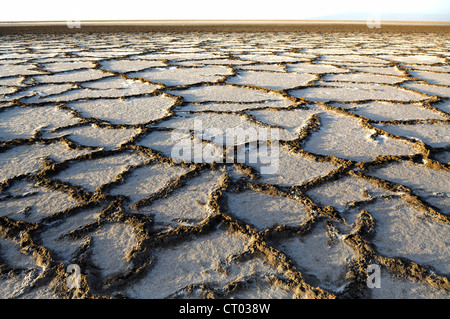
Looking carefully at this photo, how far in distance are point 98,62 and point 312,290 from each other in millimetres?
3841

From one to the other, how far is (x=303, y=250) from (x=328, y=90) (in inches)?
74.5

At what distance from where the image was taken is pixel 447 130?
1.73 meters

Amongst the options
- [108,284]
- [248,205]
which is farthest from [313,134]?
[108,284]

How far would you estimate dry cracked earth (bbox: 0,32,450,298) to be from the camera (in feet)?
2.73

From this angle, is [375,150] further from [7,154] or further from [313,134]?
[7,154]

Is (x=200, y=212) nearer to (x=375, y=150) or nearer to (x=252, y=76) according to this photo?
(x=375, y=150)

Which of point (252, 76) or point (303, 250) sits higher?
point (252, 76)

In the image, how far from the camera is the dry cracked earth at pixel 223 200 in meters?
0.83

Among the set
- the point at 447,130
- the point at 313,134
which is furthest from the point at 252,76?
the point at 447,130

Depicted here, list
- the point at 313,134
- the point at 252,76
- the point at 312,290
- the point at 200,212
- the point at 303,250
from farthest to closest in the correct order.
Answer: the point at 252,76 < the point at 313,134 < the point at 200,212 < the point at 303,250 < the point at 312,290

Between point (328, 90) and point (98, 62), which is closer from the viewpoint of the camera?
point (328, 90)

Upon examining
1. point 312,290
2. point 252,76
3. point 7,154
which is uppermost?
point 252,76

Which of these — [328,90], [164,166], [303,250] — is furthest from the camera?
[328,90]

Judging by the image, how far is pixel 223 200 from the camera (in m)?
1.15
